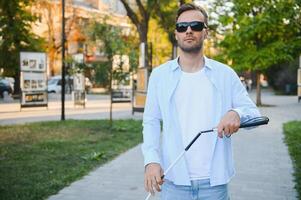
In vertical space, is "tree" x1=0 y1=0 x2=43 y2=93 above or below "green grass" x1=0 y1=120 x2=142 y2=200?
above

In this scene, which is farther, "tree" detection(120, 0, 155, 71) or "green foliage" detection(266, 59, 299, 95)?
"green foliage" detection(266, 59, 299, 95)

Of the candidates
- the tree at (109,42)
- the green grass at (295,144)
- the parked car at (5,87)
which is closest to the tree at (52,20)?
the parked car at (5,87)

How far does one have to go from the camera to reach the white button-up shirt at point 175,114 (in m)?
2.62

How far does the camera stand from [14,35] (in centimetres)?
3062

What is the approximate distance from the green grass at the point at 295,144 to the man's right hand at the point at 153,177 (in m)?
4.16

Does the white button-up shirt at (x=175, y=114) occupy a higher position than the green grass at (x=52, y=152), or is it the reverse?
the white button-up shirt at (x=175, y=114)

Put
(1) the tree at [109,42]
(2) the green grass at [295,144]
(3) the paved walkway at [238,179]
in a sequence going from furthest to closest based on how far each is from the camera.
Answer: (1) the tree at [109,42] → (2) the green grass at [295,144] → (3) the paved walkway at [238,179]

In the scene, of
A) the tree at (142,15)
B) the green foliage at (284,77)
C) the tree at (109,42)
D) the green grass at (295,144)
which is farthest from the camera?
the green foliage at (284,77)

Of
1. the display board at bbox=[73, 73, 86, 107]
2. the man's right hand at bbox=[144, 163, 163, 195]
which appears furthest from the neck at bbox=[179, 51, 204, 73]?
the display board at bbox=[73, 73, 86, 107]

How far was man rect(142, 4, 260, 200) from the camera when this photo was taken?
103 inches

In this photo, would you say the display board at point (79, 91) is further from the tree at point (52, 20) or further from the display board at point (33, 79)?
the tree at point (52, 20)

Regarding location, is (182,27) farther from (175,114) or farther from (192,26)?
(175,114)

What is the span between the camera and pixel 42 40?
1302 inches

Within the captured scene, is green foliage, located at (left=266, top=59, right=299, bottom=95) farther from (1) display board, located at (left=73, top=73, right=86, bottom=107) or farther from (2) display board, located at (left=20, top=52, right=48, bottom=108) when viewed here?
(2) display board, located at (left=20, top=52, right=48, bottom=108)
